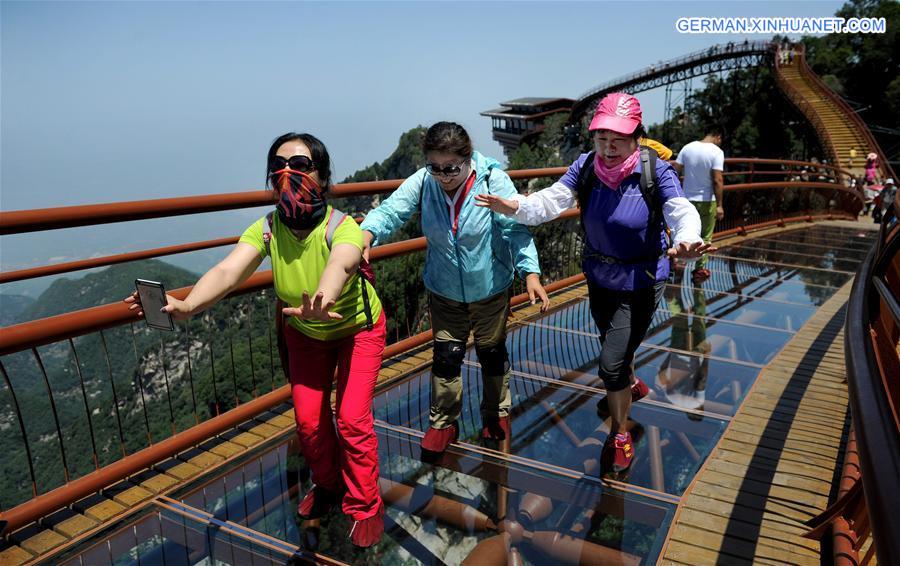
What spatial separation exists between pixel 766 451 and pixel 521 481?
1449 mm

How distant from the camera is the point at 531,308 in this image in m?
6.21

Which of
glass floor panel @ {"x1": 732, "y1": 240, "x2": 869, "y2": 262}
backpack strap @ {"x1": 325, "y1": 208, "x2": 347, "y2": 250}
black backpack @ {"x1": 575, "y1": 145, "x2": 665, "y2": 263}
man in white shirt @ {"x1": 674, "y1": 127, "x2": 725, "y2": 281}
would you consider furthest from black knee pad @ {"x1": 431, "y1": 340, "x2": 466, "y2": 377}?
glass floor panel @ {"x1": 732, "y1": 240, "x2": 869, "y2": 262}

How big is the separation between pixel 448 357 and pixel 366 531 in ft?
3.35

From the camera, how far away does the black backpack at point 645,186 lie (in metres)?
3.07

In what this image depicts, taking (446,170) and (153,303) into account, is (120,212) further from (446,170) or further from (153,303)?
(446,170)

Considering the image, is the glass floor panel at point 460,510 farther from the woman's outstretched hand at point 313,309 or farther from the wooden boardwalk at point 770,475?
the woman's outstretched hand at point 313,309

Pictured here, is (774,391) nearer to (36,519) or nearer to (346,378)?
(346,378)

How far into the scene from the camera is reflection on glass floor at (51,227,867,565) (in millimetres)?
2762

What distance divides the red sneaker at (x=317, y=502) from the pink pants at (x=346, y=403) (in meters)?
0.18

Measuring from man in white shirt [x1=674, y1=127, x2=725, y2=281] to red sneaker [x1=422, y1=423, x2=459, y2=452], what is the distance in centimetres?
466

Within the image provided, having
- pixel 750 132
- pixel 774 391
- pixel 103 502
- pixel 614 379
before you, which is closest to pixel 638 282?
pixel 614 379

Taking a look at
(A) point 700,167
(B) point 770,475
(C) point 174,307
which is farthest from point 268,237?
(A) point 700,167

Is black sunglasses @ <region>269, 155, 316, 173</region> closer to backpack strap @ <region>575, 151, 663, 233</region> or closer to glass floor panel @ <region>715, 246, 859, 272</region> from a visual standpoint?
backpack strap @ <region>575, 151, 663, 233</region>

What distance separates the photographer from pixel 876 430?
1.58 metres
